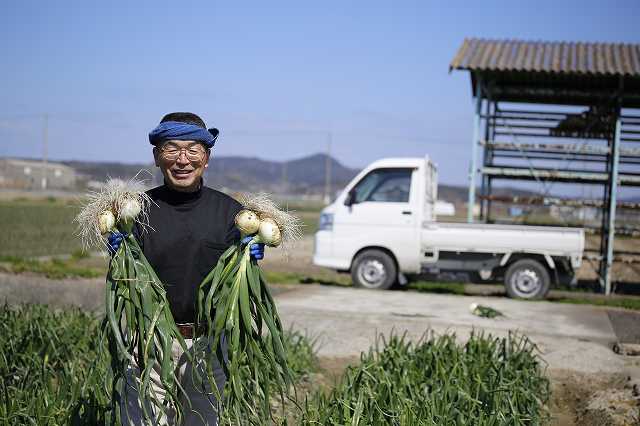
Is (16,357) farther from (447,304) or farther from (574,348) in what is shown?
(447,304)

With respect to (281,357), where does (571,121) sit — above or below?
above

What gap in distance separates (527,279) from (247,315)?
10.1 m

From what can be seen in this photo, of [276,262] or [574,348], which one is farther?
[276,262]

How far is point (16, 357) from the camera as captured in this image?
5.24 meters

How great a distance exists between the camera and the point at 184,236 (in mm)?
3377

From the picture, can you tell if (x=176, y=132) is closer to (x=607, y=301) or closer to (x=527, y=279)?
(x=527, y=279)

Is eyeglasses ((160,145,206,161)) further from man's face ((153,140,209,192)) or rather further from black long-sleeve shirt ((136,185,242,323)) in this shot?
black long-sleeve shirt ((136,185,242,323))

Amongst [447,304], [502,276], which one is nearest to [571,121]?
[502,276]

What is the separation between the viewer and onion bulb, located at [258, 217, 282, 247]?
3.28 metres

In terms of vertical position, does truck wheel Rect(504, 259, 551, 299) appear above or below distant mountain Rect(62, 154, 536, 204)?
below

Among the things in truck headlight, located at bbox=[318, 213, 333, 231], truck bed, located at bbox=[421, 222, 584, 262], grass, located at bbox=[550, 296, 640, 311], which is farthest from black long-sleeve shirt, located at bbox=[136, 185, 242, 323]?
grass, located at bbox=[550, 296, 640, 311]

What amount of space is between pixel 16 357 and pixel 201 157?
8.85 ft

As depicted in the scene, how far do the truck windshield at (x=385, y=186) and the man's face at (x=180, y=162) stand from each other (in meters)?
9.66

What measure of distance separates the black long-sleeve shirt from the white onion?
17cm
